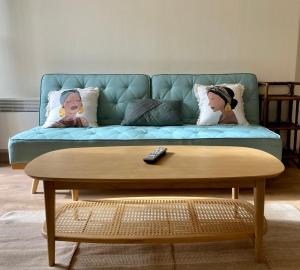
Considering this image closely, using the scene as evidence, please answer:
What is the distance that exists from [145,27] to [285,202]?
1.81 meters

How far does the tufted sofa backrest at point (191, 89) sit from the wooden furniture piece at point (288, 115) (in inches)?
4.5

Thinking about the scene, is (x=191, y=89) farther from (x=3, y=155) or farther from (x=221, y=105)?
(x=3, y=155)

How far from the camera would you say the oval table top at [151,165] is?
4.32 feet

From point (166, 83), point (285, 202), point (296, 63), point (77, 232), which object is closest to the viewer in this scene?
point (77, 232)

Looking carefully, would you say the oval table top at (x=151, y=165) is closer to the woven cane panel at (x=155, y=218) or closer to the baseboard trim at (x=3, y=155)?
the woven cane panel at (x=155, y=218)

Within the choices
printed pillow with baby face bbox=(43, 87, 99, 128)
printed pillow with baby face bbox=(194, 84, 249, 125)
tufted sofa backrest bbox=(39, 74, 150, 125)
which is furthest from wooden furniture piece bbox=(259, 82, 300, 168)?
printed pillow with baby face bbox=(43, 87, 99, 128)

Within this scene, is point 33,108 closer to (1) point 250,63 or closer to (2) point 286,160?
(1) point 250,63

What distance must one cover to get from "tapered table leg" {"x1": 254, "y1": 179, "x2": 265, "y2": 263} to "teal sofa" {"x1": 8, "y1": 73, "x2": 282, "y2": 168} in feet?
2.72

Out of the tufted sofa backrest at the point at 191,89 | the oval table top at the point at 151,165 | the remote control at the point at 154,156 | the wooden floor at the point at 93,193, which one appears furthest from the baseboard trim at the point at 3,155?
the remote control at the point at 154,156

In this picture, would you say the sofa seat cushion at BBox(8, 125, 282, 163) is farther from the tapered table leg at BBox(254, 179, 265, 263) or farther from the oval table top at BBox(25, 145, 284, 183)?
the tapered table leg at BBox(254, 179, 265, 263)

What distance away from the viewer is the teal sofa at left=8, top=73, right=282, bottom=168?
85.5 inches

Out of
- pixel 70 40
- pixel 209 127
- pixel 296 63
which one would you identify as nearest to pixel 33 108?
pixel 70 40

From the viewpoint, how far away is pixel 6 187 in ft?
7.97

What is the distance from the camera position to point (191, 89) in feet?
9.08
